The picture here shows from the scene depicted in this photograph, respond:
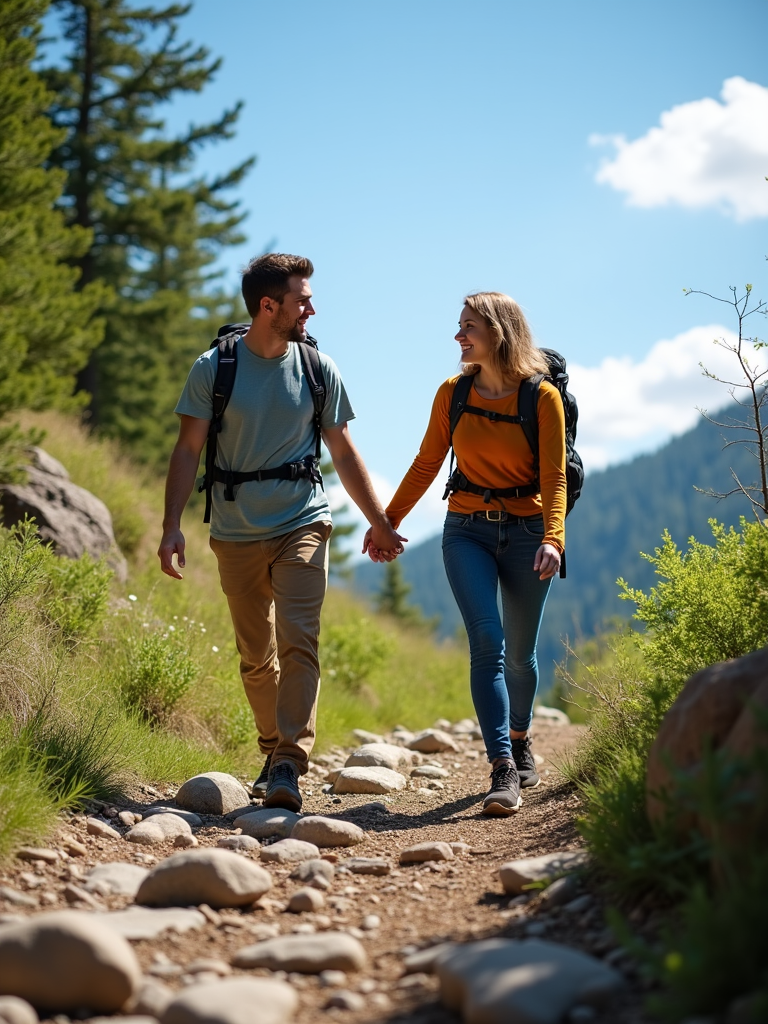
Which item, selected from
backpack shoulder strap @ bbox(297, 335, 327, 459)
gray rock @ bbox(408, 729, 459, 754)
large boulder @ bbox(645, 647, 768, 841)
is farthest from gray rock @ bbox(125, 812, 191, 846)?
gray rock @ bbox(408, 729, 459, 754)

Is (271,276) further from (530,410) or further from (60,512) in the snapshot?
(60,512)

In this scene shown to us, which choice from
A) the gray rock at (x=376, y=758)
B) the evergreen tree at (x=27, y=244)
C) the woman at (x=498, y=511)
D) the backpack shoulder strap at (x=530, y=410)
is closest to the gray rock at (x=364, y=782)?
the gray rock at (x=376, y=758)

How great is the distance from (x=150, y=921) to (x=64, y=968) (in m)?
0.69

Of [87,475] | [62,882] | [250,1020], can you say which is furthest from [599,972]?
[87,475]

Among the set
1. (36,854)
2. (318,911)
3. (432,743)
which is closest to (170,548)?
(36,854)

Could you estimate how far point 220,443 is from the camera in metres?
5.27

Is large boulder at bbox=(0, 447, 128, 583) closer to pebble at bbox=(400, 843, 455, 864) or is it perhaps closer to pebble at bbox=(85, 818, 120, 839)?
pebble at bbox=(85, 818, 120, 839)

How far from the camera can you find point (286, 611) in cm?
514

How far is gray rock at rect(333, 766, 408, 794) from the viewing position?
6172 mm

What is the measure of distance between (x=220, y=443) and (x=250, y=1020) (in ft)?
11.2

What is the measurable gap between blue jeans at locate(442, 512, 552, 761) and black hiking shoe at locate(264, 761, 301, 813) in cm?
104

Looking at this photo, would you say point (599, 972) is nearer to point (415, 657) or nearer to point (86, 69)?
point (415, 657)

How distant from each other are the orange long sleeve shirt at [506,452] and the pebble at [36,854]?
2729 mm

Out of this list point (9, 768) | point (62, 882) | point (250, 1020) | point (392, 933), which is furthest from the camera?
point (9, 768)
